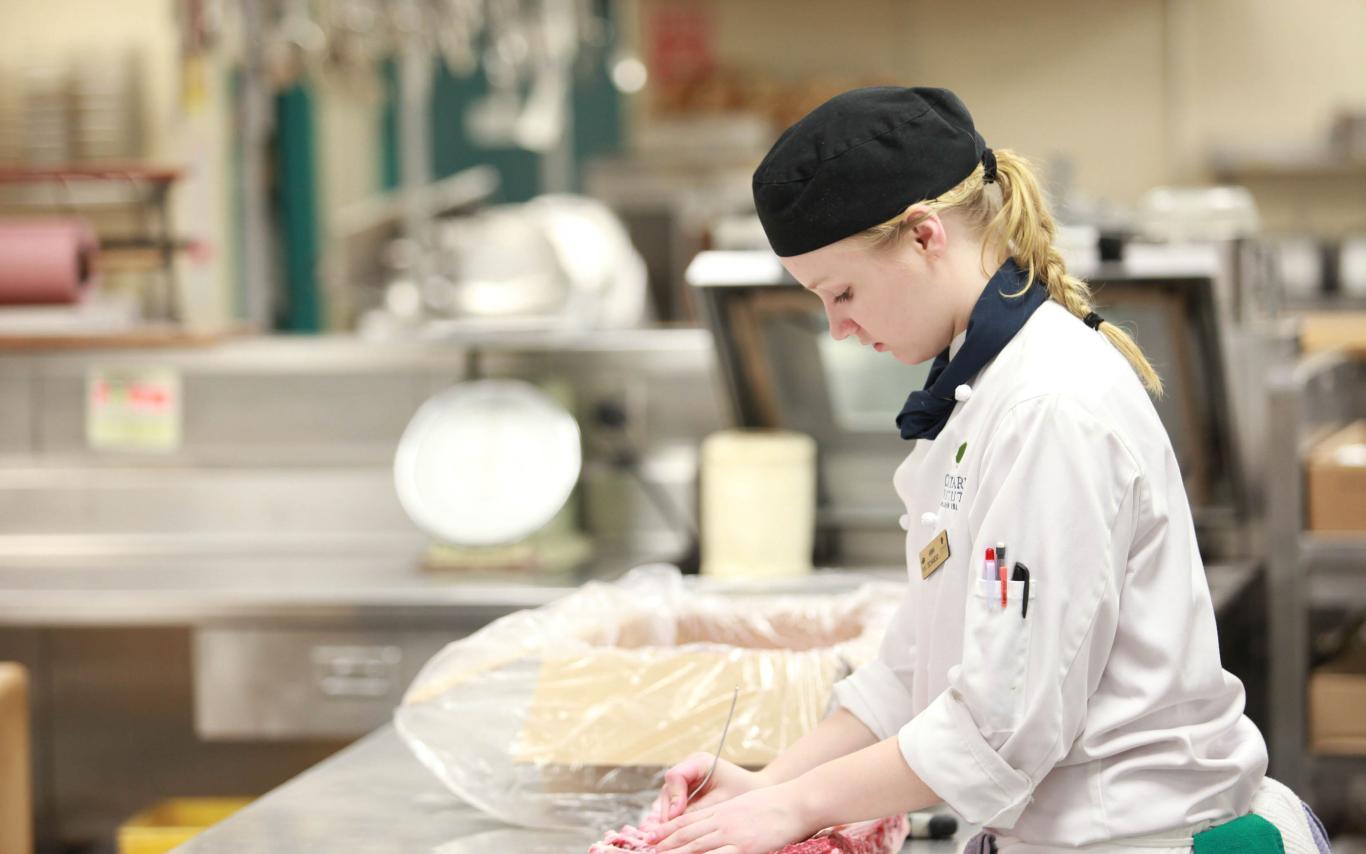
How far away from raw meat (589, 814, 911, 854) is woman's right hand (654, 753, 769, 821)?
2 cm

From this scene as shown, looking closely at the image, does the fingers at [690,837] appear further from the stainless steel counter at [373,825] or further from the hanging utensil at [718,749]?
the stainless steel counter at [373,825]

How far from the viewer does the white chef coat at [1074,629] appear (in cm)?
97

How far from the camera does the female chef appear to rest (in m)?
0.97

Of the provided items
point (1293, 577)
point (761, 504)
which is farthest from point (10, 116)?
point (1293, 577)

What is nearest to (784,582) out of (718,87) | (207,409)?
(207,409)

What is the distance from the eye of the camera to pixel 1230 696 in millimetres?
1058

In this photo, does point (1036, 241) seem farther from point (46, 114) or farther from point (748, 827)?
point (46, 114)

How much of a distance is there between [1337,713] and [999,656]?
5.06 ft

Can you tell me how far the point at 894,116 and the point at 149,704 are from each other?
234 centimetres

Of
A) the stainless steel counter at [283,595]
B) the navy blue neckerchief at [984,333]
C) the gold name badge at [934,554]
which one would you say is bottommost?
the stainless steel counter at [283,595]

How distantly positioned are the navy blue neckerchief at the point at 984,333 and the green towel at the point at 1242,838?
14.1 inches

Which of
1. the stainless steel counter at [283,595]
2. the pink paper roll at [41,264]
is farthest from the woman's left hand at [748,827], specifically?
the pink paper roll at [41,264]

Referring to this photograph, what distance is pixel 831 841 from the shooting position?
1.13m

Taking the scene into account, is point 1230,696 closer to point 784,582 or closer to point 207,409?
point 784,582
